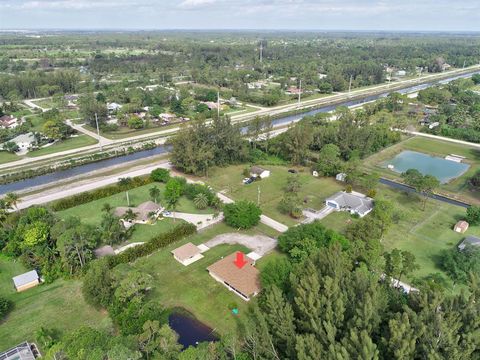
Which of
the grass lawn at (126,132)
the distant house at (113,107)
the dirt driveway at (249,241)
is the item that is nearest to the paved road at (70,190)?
the grass lawn at (126,132)

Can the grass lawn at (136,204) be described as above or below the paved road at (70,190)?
below

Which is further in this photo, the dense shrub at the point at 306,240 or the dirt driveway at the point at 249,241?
the dirt driveway at the point at 249,241

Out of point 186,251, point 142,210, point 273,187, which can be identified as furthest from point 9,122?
point 186,251

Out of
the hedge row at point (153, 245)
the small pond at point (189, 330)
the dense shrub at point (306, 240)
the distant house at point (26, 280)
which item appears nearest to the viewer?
the small pond at point (189, 330)

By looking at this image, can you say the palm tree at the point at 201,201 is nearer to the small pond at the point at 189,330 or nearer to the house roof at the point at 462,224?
the small pond at the point at 189,330

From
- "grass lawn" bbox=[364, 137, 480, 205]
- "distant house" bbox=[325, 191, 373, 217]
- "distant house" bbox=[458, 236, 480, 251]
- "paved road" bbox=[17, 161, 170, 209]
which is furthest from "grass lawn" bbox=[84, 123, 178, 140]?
"distant house" bbox=[458, 236, 480, 251]

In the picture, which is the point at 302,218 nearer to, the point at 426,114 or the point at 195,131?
the point at 195,131

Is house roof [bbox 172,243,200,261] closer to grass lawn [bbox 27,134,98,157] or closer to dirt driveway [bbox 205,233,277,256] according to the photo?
dirt driveway [bbox 205,233,277,256]
